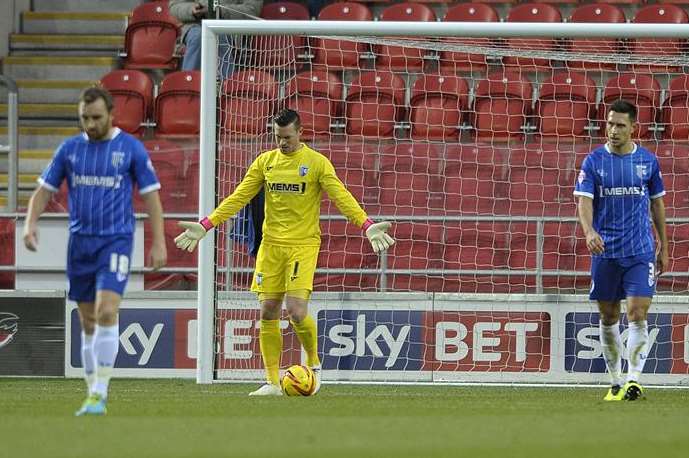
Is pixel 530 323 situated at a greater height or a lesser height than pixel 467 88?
lesser

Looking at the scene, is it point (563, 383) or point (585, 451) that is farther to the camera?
point (563, 383)

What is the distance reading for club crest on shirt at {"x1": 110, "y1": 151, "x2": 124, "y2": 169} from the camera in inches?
337

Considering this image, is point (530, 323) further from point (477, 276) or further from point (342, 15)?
point (342, 15)

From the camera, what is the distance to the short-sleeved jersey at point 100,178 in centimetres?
855

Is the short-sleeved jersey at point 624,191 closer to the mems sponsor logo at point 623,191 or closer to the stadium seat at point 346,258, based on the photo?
the mems sponsor logo at point 623,191

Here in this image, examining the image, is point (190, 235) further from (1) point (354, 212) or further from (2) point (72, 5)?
(2) point (72, 5)

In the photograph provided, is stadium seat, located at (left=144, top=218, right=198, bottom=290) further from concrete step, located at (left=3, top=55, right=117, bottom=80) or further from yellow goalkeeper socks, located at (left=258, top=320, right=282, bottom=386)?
concrete step, located at (left=3, top=55, right=117, bottom=80)

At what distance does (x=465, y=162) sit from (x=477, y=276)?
108 cm

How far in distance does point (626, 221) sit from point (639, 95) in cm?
387

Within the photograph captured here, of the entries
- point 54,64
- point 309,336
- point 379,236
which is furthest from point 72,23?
point 379,236

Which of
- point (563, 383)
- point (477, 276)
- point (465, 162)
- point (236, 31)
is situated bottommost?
point (563, 383)

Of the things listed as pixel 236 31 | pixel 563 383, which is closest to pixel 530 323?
pixel 563 383

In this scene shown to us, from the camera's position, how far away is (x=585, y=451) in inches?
252

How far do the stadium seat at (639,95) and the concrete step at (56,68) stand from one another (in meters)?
6.65
